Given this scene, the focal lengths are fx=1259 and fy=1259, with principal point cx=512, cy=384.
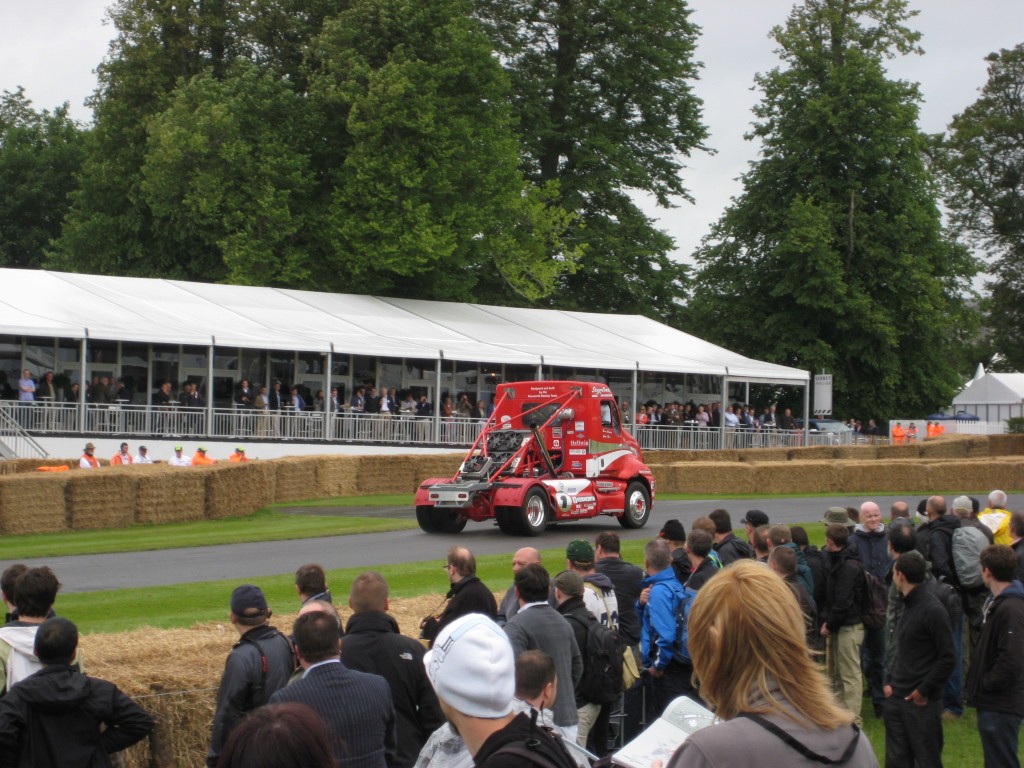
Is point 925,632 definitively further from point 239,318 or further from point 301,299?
point 301,299

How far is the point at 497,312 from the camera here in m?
48.8


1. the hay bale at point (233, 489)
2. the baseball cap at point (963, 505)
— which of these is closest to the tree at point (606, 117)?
the hay bale at point (233, 489)

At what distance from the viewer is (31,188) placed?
63656 millimetres

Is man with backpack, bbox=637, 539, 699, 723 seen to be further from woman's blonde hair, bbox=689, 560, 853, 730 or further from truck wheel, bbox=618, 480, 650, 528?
truck wheel, bbox=618, 480, 650, 528

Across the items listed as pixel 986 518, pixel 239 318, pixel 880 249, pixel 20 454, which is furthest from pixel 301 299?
pixel 986 518

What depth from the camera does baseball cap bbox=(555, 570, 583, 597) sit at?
8.04 m

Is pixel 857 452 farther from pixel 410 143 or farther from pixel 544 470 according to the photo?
pixel 544 470

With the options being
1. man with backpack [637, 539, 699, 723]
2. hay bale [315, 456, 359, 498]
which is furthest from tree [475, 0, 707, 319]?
man with backpack [637, 539, 699, 723]

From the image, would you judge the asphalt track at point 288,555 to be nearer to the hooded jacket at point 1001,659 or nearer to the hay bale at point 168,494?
the hay bale at point 168,494

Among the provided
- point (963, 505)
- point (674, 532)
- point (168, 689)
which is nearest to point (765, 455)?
point (963, 505)

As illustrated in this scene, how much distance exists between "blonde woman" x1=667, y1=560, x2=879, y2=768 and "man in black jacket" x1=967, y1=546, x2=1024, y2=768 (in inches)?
200

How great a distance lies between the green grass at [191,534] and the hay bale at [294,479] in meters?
2.19

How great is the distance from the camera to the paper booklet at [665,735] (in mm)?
3930

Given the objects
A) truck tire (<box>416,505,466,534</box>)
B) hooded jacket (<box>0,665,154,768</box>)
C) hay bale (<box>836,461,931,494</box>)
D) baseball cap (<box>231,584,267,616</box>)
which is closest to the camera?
hooded jacket (<box>0,665,154,768</box>)
